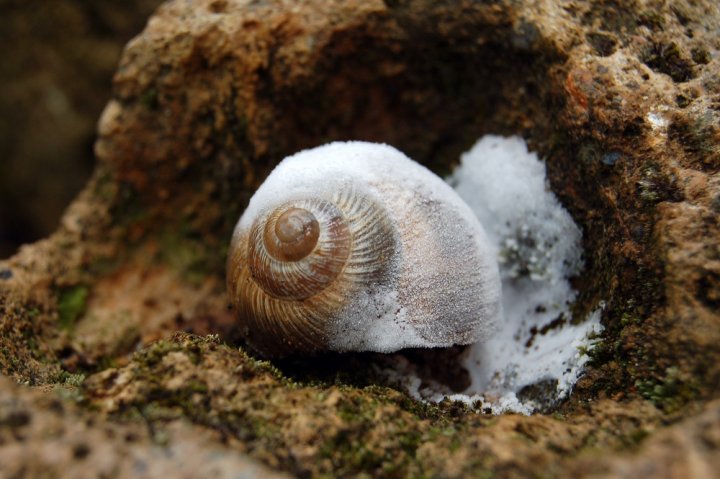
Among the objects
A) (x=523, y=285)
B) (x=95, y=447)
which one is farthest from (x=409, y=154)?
(x=95, y=447)

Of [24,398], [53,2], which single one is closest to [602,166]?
[24,398]

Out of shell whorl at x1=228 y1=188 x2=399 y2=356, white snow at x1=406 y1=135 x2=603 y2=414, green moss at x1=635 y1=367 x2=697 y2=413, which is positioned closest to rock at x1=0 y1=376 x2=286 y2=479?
shell whorl at x1=228 y1=188 x2=399 y2=356

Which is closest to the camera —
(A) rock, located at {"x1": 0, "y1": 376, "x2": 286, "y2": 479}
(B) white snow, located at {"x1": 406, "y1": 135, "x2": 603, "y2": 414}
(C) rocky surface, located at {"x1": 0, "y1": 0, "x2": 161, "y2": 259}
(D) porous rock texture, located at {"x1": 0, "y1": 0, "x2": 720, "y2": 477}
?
(A) rock, located at {"x1": 0, "y1": 376, "x2": 286, "y2": 479}

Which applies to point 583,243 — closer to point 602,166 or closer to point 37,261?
point 602,166

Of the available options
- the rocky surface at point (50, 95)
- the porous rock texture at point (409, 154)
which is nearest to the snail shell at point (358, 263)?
the porous rock texture at point (409, 154)

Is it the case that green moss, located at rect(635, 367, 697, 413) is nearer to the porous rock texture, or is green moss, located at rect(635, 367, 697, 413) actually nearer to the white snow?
the porous rock texture

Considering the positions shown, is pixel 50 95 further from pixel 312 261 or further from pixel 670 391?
pixel 670 391
